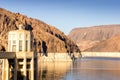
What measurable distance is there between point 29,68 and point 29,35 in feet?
13.3

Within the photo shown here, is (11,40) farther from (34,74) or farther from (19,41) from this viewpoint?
(34,74)

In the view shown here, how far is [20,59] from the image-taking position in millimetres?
49688

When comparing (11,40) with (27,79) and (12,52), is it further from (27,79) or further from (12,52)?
(27,79)

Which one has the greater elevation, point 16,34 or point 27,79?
point 16,34

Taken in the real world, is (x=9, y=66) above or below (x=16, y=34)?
below

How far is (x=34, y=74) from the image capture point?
50375 mm

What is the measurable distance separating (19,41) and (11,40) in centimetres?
111

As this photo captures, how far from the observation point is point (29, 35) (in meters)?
50.4

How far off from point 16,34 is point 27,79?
5635 millimetres

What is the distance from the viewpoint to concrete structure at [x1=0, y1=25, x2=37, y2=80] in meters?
48.9

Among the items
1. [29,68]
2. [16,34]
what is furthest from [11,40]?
[29,68]

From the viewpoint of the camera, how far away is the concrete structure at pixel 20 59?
160 ft

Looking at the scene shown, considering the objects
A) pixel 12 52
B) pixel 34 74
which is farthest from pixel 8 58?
pixel 34 74

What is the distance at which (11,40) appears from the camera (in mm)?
50250
